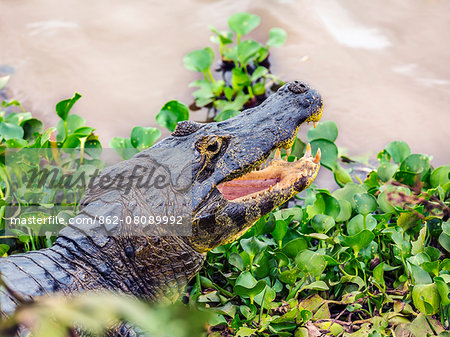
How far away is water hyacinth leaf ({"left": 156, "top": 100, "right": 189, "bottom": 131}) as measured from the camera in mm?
4395

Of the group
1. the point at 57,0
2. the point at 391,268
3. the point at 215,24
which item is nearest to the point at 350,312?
the point at 391,268

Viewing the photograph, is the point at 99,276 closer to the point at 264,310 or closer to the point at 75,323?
the point at 75,323

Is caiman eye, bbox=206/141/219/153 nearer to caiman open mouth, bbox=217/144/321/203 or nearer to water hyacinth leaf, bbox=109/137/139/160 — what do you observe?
caiman open mouth, bbox=217/144/321/203

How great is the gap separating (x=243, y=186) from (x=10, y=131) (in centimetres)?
220

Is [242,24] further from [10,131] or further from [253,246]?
[253,246]

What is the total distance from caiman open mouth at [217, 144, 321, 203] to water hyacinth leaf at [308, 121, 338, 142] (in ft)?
3.14

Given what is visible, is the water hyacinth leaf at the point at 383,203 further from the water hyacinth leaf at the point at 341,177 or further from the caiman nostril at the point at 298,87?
the caiman nostril at the point at 298,87

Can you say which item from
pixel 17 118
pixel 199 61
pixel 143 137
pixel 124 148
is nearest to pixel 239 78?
pixel 199 61

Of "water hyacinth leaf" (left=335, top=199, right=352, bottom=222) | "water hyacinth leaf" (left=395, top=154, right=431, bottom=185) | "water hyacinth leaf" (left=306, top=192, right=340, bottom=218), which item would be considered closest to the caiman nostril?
"water hyacinth leaf" (left=306, top=192, right=340, bottom=218)

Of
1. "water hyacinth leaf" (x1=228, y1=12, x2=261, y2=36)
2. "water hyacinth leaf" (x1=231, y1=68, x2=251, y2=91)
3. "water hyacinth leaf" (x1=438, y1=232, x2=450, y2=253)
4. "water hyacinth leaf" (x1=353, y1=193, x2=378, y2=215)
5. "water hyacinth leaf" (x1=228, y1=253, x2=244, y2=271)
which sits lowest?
"water hyacinth leaf" (x1=438, y1=232, x2=450, y2=253)

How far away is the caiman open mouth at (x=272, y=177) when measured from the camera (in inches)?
127

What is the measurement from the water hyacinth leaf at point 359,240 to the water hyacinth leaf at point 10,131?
2842mm

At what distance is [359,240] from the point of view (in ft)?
10.8

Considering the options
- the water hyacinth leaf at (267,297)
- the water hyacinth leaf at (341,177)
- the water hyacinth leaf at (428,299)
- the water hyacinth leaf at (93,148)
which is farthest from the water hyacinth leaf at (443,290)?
the water hyacinth leaf at (93,148)
